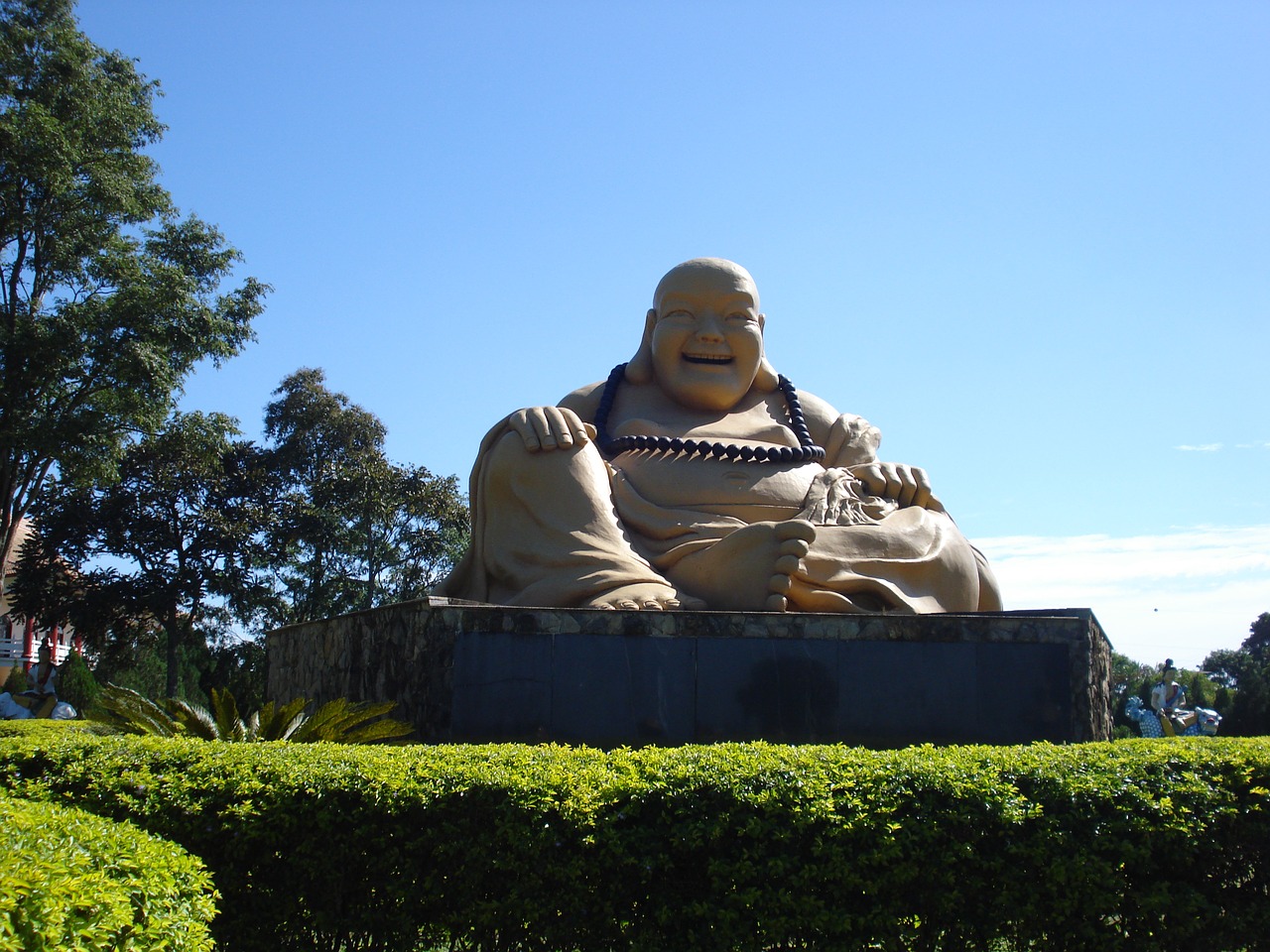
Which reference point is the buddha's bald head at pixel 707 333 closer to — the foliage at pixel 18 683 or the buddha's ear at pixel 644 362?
the buddha's ear at pixel 644 362

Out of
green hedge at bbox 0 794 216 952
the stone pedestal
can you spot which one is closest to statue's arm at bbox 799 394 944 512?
the stone pedestal

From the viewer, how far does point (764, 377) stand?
8117 millimetres

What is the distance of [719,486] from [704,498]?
127 millimetres

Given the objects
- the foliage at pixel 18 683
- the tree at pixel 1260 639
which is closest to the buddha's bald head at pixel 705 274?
the foliage at pixel 18 683

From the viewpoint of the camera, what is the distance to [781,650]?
5.65 m

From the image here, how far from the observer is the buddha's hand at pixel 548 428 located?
6566 millimetres

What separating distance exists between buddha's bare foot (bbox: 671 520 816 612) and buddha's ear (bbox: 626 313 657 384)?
1989mm

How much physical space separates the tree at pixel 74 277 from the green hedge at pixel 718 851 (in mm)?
11027

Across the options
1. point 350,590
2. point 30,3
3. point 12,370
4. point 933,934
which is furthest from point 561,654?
point 350,590

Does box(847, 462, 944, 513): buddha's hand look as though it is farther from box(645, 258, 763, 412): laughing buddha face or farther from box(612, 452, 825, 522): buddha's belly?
box(645, 258, 763, 412): laughing buddha face

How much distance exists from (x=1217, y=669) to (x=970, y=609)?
3865 centimetres

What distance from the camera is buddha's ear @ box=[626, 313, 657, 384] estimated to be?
812 cm

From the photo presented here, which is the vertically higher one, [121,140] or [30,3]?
[30,3]

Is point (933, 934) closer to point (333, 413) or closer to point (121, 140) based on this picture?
point (121, 140)
